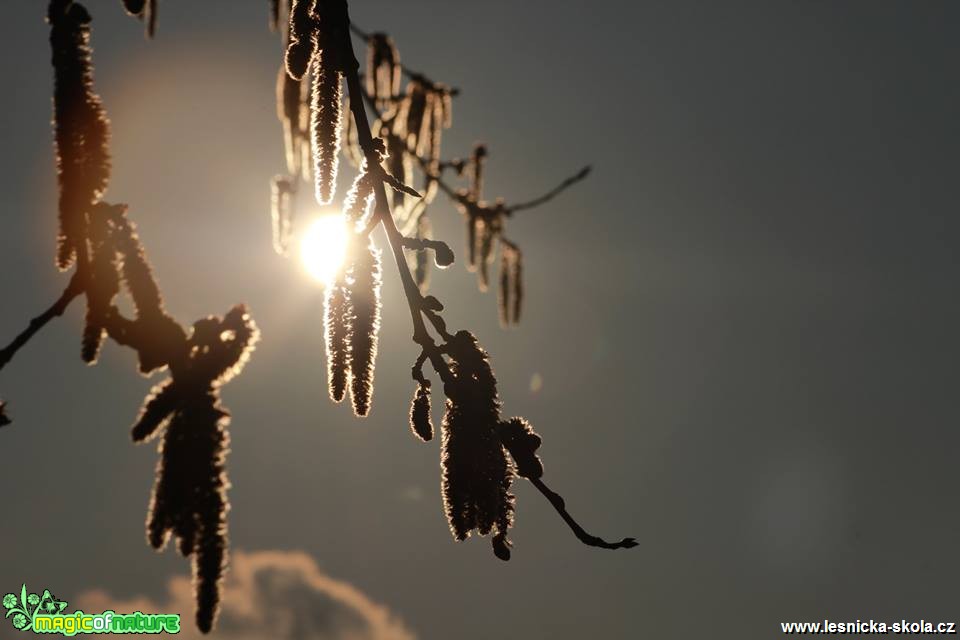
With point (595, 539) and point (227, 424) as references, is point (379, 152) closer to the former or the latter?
point (227, 424)

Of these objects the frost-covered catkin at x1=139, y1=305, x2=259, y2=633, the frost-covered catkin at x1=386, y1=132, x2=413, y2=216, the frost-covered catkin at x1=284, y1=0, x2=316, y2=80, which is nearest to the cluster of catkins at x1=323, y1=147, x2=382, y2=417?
the frost-covered catkin at x1=139, y1=305, x2=259, y2=633

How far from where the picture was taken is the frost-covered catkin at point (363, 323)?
1409 millimetres

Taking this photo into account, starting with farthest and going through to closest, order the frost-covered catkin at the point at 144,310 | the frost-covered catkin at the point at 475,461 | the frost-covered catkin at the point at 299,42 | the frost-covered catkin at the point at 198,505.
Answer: the frost-covered catkin at the point at 299,42, the frost-covered catkin at the point at 475,461, the frost-covered catkin at the point at 144,310, the frost-covered catkin at the point at 198,505

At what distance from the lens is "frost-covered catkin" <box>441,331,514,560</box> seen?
1446mm

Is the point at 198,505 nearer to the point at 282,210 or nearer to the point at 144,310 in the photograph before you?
the point at 144,310

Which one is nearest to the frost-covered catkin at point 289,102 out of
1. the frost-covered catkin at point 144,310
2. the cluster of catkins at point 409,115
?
the cluster of catkins at point 409,115

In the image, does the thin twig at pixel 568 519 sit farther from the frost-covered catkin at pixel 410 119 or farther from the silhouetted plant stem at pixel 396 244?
the frost-covered catkin at pixel 410 119

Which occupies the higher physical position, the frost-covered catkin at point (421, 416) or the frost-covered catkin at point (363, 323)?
the frost-covered catkin at point (363, 323)

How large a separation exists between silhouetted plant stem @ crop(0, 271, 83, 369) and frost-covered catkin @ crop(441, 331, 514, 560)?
2.17 feet

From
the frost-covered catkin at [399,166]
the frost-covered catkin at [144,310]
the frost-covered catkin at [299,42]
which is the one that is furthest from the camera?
the frost-covered catkin at [399,166]

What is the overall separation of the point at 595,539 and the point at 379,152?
87 cm

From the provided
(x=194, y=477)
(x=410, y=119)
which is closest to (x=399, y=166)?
(x=410, y=119)

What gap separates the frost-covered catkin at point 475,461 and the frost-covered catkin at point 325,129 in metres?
0.41

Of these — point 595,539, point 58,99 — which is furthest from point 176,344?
point 595,539
